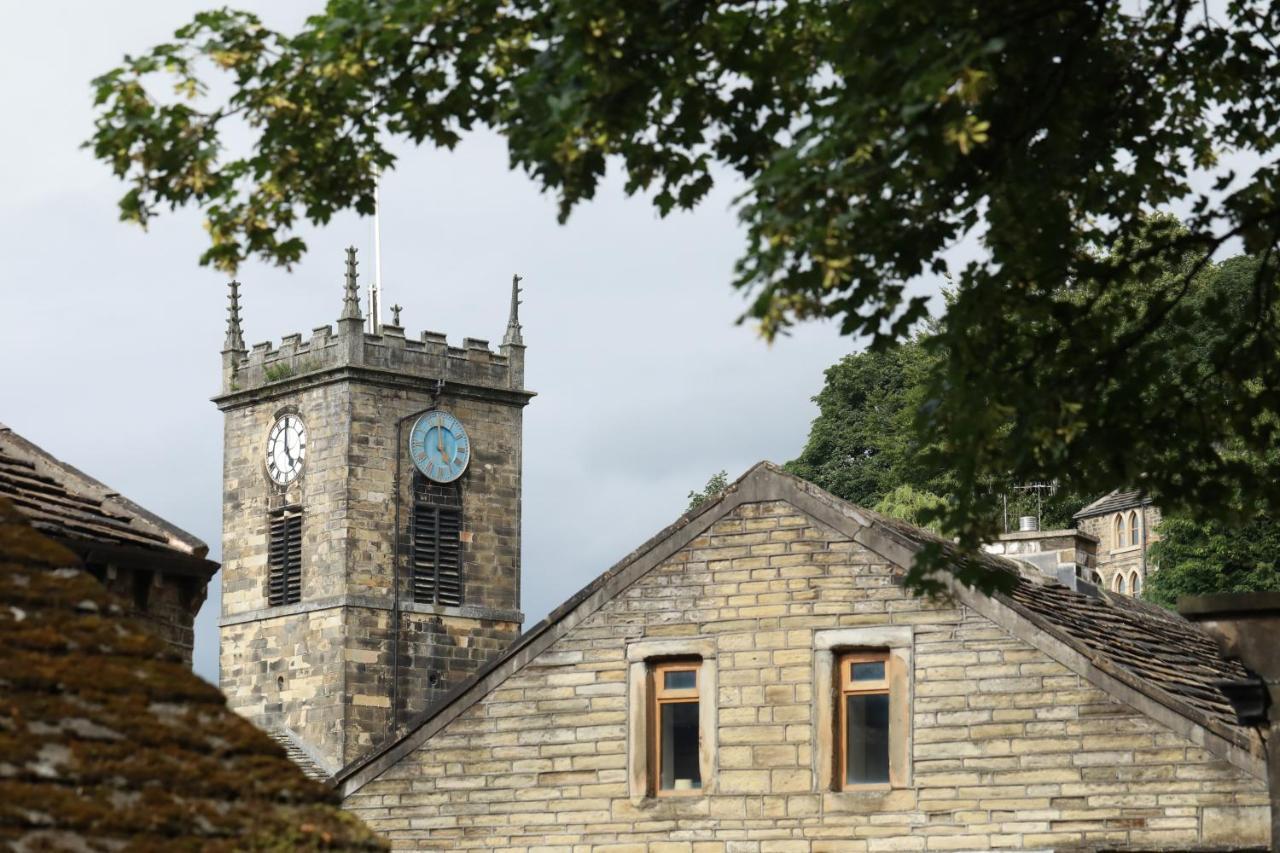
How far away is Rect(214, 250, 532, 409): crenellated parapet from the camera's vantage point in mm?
81625

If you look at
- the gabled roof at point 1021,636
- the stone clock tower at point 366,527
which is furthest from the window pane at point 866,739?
the stone clock tower at point 366,527

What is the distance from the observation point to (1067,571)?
28094mm

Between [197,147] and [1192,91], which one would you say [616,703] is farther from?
[197,147]

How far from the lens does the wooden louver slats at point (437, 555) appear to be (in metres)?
81.5

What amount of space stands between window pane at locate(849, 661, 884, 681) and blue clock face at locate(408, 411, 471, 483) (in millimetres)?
59494

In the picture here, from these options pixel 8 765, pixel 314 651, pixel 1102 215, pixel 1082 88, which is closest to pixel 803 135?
pixel 1082 88

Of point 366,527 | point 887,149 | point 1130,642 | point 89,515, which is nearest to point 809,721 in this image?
point 1130,642

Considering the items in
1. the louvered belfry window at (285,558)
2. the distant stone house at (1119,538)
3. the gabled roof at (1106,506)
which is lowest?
the louvered belfry window at (285,558)

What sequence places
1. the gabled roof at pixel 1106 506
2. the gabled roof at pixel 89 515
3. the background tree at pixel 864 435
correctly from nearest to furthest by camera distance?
the gabled roof at pixel 89 515, the background tree at pixel 864 435, the gabled roof at pixel 1106 506

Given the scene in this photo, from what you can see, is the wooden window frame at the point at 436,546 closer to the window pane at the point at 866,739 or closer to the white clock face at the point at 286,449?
the white clock face at the point at 286,449

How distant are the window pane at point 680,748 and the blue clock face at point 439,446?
193ft

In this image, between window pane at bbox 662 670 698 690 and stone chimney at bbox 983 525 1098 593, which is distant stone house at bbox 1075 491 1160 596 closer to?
stone chimney at bbox 983 525 1098 593

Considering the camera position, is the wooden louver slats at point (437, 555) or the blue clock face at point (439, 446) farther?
the blue clock face at point (439, 446)

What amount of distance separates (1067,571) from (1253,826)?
314 inches
